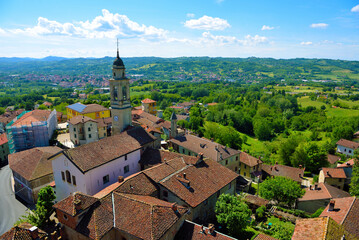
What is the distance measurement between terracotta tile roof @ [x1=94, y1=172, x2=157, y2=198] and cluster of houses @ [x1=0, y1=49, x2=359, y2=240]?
0.12 m

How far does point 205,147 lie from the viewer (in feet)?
171

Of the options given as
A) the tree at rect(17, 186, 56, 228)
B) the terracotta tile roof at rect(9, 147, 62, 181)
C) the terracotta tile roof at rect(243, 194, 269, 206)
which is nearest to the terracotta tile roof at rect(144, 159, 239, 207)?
the terracotta tile roof at rect(243, 194, 269, 206)

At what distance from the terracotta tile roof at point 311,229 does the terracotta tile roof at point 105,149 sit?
23.7 meters

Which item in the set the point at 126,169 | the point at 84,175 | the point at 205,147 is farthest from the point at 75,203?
the point at 205,147

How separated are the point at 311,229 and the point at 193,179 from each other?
1369 cm

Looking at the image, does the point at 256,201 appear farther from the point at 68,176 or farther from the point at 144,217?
the point at 68,176

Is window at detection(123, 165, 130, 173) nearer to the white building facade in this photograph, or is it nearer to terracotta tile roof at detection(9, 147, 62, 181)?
the white building facade

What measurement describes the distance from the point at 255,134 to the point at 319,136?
28.2m

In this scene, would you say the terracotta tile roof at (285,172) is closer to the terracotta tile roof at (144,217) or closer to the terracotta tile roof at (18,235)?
the terracotta tile roof at (144,217)

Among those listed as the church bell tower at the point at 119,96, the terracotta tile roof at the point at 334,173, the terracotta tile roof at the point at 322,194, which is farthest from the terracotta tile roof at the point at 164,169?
the terracotta tile roof at the point at 334,173

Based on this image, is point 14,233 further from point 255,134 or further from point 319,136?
point 319,136

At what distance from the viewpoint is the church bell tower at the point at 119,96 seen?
137 feet

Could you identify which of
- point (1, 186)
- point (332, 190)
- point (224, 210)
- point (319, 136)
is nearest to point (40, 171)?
point (1, 186)

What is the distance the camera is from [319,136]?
10400 cm
